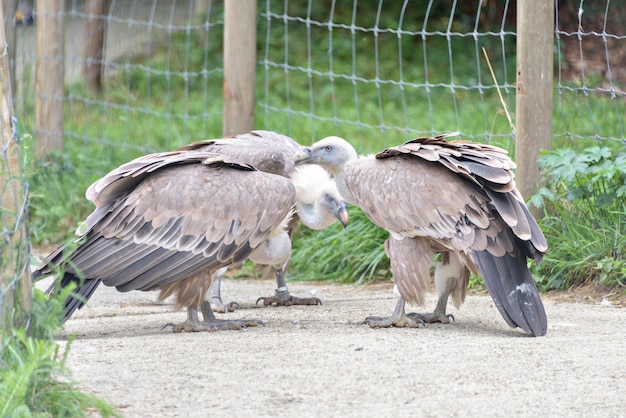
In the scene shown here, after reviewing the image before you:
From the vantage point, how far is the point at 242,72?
7508 millimetres

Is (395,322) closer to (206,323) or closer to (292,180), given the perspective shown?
(206,323)

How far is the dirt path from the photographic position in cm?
378

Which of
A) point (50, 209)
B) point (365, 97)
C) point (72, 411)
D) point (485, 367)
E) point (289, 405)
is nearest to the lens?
point (72, 411)

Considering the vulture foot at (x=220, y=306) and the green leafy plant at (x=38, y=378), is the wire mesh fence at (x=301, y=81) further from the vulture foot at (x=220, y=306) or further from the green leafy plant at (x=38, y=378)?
the green leafy plant at (x=38, y=378)

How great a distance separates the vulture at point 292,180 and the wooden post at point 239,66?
0.92 m

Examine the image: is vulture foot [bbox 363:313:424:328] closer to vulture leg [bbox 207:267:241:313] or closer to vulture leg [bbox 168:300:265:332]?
vulture leg [bbox 168:300:265:332]

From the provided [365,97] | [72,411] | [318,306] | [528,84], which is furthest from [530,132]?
[365,97]

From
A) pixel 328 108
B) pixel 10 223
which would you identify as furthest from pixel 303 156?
pixel 328 108

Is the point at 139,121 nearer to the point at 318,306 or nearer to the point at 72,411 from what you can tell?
the point at 318,306

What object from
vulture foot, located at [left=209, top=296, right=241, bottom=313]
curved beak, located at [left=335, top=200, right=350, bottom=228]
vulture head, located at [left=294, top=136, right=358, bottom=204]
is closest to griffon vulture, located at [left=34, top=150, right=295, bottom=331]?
vulture head, located at [left=294, top=136, right=358, bottom=204]

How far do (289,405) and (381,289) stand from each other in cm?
303

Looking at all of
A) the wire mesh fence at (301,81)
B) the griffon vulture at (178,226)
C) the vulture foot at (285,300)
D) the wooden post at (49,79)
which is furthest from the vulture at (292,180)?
the wooden post at (49,79)

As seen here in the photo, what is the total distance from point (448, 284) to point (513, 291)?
0.59 meters

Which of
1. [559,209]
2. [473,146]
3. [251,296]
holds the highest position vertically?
[473,146]
